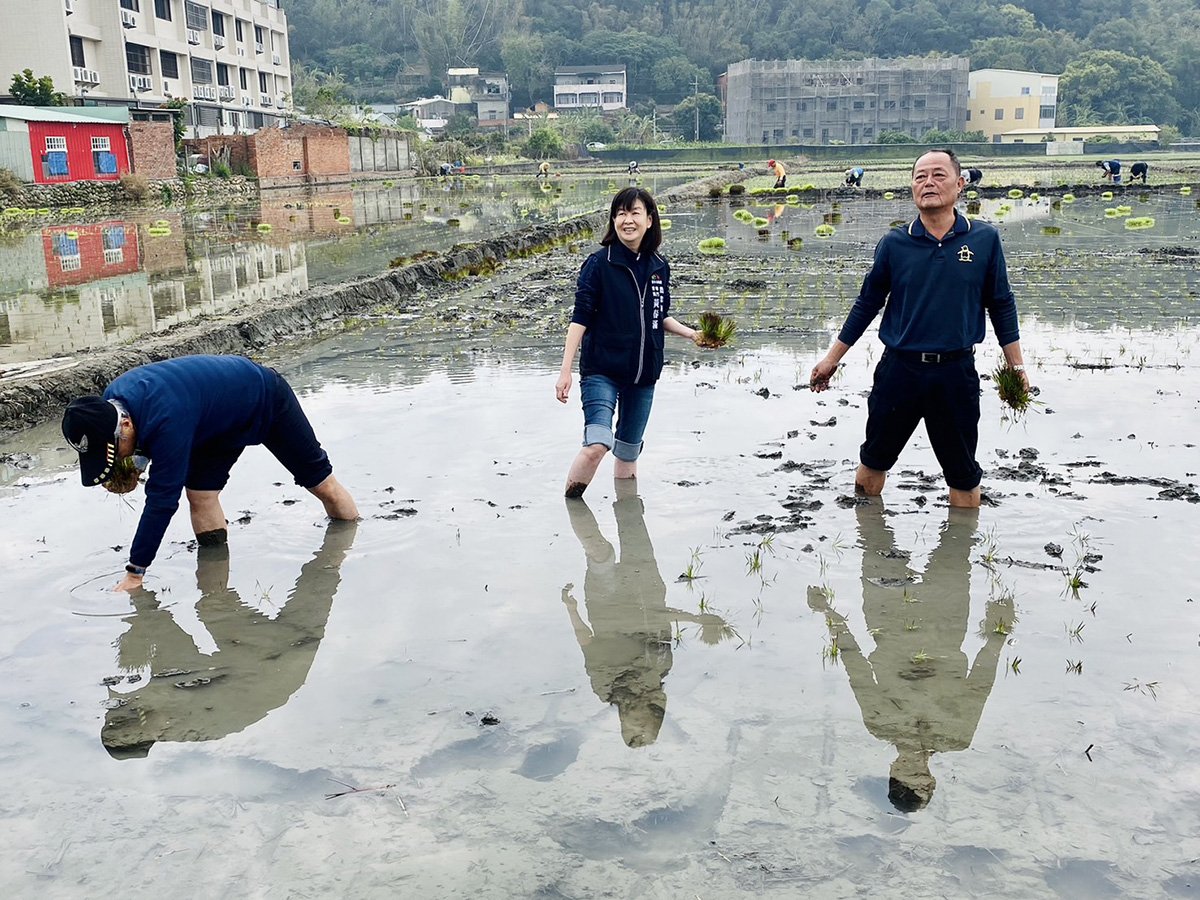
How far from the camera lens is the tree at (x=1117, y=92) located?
11162cm

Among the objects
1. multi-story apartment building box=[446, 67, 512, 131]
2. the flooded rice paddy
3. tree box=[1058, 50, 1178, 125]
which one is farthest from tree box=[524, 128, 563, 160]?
the flooded rice paddy

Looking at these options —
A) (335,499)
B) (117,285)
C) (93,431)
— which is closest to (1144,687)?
(335,499)

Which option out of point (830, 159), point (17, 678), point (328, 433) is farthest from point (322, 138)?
point (17, 678)

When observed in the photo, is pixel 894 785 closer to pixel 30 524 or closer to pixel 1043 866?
pixel 1043 866

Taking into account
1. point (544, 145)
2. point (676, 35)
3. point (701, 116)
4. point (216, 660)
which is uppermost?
point (676, 35)

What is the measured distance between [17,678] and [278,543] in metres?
1.48

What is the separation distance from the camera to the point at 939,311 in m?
4.92

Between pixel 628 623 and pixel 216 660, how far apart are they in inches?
60.8

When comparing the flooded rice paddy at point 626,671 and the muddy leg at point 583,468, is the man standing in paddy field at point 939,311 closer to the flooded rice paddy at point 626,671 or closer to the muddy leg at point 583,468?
the flooded rice paddy at point 626,671

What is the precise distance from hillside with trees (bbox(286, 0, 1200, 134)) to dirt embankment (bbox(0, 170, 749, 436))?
389 feet

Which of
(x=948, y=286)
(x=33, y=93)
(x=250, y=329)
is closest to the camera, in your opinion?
(x=948, y=286)

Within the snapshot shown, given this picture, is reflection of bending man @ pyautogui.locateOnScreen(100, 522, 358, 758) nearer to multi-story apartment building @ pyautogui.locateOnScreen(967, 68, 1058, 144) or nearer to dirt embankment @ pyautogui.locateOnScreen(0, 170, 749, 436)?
dirt embankment @ pyautogui.locateOnScreen(0, 170, 749, 436)

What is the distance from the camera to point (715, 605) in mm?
4426

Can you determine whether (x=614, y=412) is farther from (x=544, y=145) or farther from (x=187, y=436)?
(x=544, y=145)
